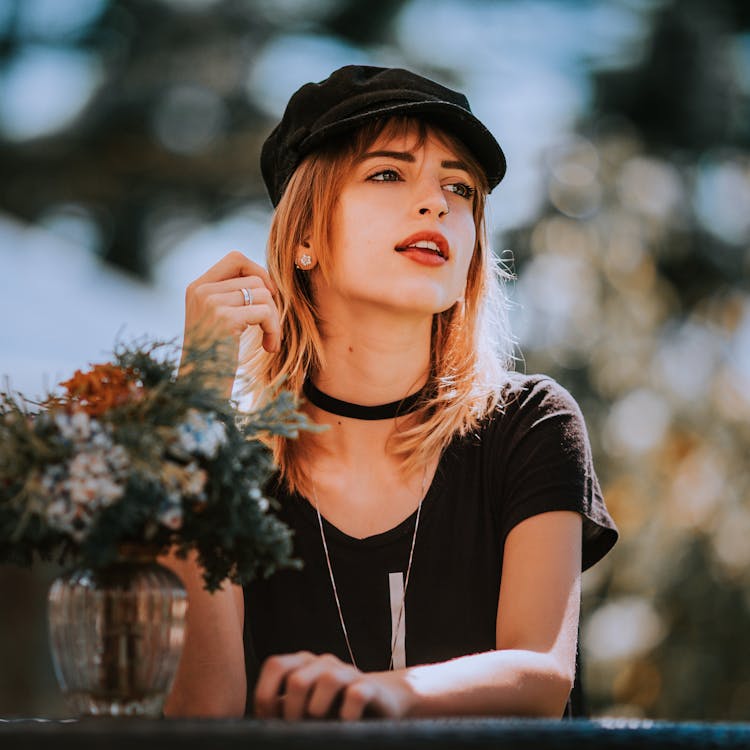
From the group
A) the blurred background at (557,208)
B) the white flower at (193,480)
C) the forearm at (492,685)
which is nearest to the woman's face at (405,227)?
the forearm at (492,685)

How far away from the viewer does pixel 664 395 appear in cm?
545

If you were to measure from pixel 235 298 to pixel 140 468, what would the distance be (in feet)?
1.97

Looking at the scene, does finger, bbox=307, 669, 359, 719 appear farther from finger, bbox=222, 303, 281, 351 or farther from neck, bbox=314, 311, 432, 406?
neck, bbox=314, 311, 432, 406

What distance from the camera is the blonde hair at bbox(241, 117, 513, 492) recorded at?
2168 mm

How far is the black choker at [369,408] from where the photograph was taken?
2.22 m

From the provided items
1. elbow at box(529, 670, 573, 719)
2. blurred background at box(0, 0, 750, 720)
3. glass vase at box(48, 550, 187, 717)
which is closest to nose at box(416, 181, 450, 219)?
elbow at box(529, 670, 573, 719)

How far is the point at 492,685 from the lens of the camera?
146 centimetres

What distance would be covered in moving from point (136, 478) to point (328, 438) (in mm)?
966

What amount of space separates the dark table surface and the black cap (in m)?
1.22

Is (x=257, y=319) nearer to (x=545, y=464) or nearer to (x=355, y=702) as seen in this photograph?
(x=545, y=464)

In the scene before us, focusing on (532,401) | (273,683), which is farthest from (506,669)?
(532,401)

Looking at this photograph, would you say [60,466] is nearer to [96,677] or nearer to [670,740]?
[96,677]

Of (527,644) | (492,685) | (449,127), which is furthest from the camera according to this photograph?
(449,127)

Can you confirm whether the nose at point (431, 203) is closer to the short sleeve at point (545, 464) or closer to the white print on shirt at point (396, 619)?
the short sleeve at point (545, 464)
